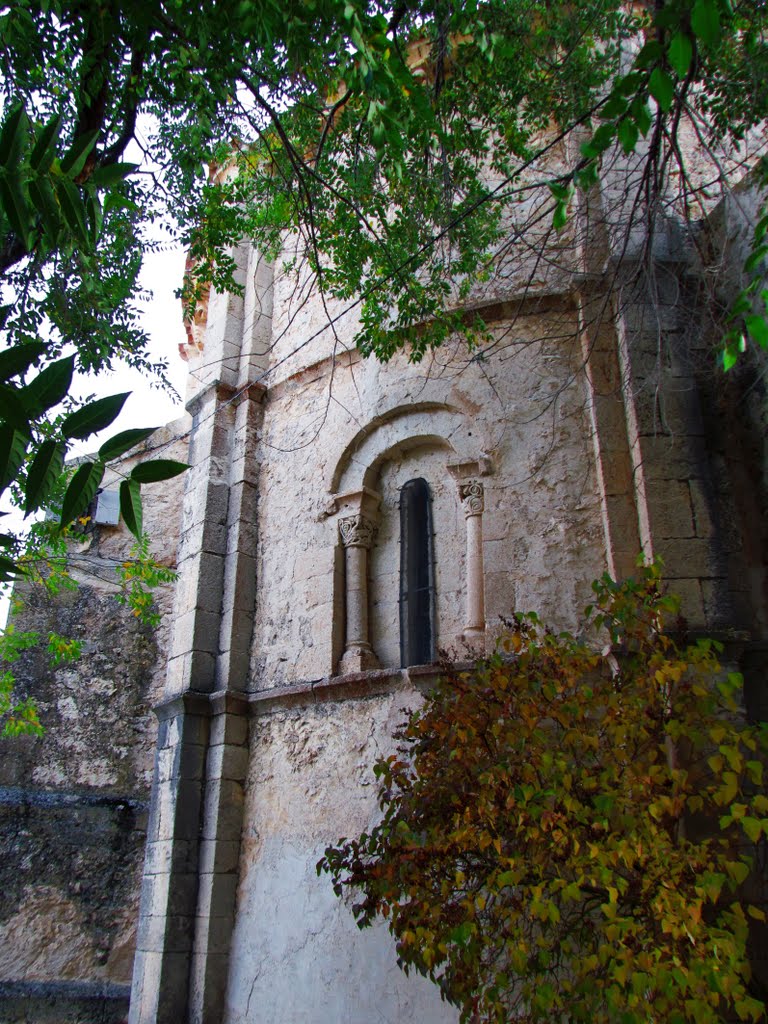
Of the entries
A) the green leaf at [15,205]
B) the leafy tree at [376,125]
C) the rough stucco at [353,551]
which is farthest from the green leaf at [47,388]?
the rough stucco at [353,551]

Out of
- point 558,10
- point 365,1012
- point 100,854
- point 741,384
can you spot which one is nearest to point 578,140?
point 558,10

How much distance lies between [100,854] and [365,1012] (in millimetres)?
5008

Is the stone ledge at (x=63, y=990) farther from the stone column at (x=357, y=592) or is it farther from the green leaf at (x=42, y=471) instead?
the green leaf at (x=42, y=471)

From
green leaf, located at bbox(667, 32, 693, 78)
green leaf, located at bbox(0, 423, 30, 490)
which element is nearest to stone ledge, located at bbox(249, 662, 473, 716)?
green leaf, located at bbox(667, 32, 693, 78)

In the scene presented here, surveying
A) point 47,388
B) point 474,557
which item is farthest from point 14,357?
point 474,557

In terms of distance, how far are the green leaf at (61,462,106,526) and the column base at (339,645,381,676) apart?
4764 millimetres

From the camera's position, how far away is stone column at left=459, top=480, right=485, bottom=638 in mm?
5656

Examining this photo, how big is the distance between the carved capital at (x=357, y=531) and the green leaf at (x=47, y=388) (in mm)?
5209

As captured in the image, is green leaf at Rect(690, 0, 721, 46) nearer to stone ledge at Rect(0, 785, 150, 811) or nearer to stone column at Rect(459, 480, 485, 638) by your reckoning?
stone column at Rect(459, 480, 485, 638)

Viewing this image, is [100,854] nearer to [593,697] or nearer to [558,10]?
[593,697]

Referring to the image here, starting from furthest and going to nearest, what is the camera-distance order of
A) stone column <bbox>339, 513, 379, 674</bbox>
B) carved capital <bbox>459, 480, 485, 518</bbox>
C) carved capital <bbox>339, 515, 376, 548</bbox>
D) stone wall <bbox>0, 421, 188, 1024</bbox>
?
1. stone wall <bbox>0, 421, 188, 1024</bbox>
2. carved capital <bbox>339, 515, 376, 548</bbox>
3. stone column <bbox>339, 513, 379, 674</bbox>
4. carved capital <bbox>459, 480, 485, 518</bbox>

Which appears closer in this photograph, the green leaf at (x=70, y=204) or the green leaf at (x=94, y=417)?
the green leaf at (x=94, y=417)

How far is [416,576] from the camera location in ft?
20.5

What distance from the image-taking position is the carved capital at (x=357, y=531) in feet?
21.3
